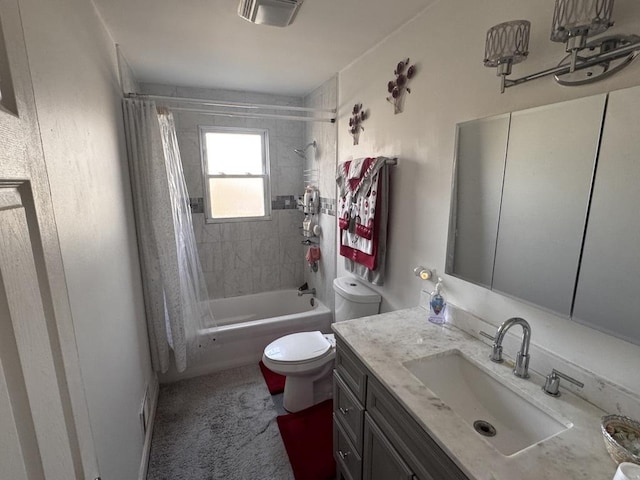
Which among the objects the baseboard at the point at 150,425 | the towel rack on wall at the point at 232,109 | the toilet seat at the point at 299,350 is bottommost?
the baseboard at the point at 150,425

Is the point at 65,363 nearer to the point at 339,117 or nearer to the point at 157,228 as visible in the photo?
the point at 157,228

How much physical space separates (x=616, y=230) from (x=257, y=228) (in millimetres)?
2946

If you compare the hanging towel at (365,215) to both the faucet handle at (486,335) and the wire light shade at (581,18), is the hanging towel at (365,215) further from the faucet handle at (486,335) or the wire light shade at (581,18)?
the wire light shade at (581,18)

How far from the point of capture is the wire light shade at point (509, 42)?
103 cm

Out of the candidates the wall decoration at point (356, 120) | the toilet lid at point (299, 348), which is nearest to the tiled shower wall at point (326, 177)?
the wall decoration at point (356, 120)

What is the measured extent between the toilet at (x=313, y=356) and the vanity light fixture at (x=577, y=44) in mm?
1473

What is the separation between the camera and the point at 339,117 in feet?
8.39

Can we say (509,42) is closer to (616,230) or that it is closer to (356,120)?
(616,230)

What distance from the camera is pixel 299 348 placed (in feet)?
7.01

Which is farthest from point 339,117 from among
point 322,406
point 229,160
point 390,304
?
point 322,406

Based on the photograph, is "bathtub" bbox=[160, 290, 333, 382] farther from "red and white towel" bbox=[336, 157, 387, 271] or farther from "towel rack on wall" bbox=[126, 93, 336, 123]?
"towel rack on wall" bbox=[126, 93, 336, 123]

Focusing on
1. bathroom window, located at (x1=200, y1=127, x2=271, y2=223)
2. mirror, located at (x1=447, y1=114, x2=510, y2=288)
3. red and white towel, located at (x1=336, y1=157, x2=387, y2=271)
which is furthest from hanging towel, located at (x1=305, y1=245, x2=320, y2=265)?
mirror, located at (x1=447, y1=114, x2=510, y2=288)

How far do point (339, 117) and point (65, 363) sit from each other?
242 centimetres

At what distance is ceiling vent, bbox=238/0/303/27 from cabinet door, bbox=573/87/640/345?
4.35ft
